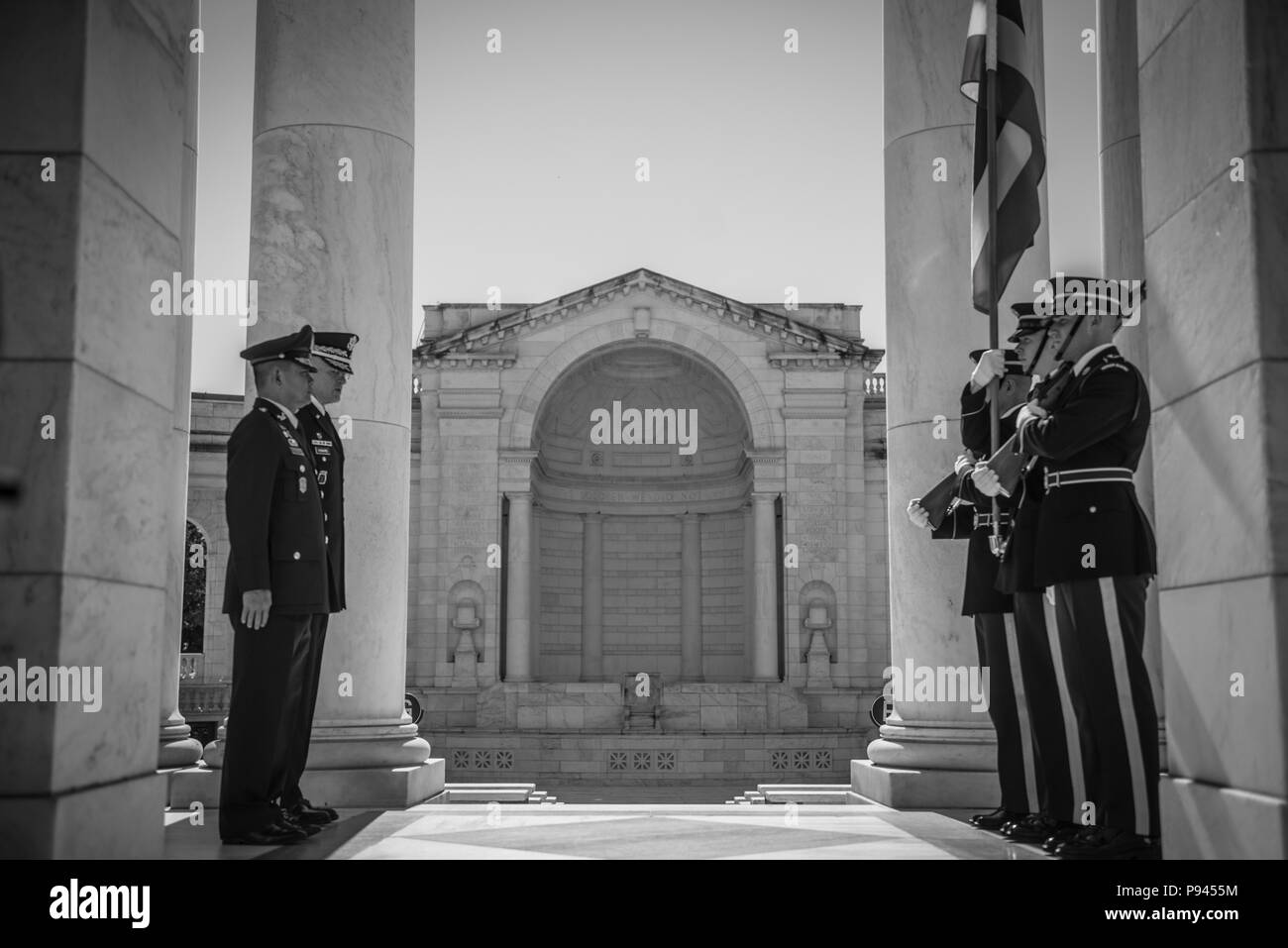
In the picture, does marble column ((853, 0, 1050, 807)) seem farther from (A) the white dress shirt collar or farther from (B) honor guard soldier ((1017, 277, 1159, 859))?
(A) the white dress shirt collar

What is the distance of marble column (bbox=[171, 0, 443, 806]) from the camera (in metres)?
13.3

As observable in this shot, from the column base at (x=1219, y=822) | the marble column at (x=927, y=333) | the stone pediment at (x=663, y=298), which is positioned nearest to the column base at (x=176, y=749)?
the marble column at (x=927, y=333)

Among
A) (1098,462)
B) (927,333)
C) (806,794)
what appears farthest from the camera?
(806,794)

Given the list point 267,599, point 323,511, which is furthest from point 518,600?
point 267,599

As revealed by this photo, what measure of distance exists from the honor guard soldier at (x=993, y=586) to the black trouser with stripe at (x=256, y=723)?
5.87 meters

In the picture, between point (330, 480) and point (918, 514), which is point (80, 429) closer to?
point (330, 480)

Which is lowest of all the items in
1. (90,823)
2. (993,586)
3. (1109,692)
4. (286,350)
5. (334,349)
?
(90,823)

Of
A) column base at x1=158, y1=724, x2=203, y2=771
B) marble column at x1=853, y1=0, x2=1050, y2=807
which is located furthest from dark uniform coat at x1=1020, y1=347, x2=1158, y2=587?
column base at x1=158, y1=724, x2=203, y2=771

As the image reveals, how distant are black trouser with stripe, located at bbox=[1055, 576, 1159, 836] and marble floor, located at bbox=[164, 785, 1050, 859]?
2.24ft

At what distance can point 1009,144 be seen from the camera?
1120 cm

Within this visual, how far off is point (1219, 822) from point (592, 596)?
134ft

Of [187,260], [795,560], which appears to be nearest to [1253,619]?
[187,260]

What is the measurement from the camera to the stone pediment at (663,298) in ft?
148
